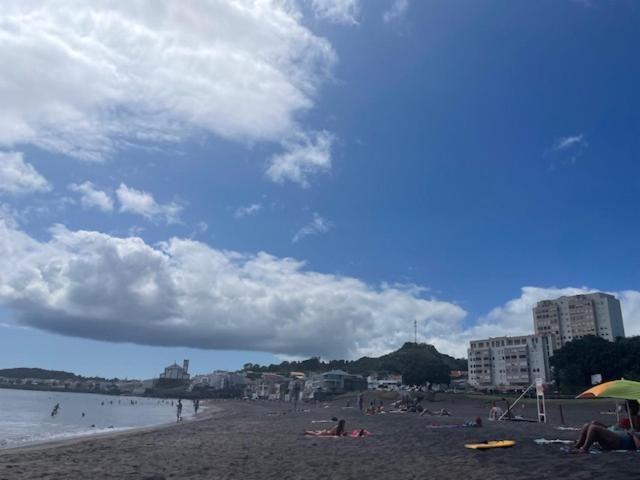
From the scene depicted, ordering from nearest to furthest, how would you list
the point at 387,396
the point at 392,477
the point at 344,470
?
the point at 392,477 < the point at 344,470 < the point at 387,396

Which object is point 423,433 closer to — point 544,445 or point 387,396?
point 544,445

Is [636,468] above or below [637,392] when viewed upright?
below

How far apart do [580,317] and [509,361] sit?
31368mm

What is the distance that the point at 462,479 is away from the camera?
364 inches

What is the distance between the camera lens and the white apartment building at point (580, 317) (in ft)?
438

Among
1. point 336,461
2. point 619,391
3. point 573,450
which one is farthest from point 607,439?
point 336,461

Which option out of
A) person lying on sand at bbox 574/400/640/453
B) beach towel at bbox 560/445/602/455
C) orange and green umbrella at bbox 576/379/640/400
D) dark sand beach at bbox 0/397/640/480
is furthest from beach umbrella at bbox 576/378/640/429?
dark sand beach at bbox 0/397/640/480

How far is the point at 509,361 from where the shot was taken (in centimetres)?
12156

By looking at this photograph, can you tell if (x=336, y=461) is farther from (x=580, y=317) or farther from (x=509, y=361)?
(x=580, y=317)

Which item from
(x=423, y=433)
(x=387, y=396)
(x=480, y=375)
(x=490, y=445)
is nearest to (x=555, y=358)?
(x=387, y=396)

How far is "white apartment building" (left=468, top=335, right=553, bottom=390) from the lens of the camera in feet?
386

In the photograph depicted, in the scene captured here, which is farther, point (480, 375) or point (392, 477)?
point (480, 375)

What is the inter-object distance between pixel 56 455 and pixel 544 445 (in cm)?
1501

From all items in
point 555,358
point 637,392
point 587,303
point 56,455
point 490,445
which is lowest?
point 56,455
